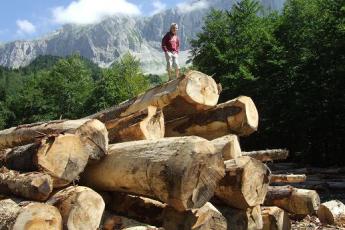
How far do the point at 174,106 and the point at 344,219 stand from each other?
4.01 metres

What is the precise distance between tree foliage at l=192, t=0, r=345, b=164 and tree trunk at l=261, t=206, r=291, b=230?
49.0 feet

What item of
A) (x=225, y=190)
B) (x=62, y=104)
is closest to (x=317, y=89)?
(x=225, y=190)

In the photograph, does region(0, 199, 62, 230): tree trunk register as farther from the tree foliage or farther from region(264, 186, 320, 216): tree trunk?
the tree foliage

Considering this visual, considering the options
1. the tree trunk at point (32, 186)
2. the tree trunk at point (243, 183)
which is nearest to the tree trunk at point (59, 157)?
the tree trunk at point (32, 186)

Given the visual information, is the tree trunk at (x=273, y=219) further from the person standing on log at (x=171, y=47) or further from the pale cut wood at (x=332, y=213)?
the person standing on log at (x=171, y=47)

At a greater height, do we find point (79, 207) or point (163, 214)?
point (79, 207)

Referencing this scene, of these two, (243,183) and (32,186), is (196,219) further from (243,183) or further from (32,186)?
→ (32,186)

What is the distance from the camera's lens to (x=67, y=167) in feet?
20.9

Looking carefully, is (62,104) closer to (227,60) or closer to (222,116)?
(227,60)

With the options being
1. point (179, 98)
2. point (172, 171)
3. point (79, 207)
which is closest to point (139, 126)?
point (179, 98)

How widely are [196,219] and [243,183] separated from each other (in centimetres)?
88

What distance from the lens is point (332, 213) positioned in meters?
9.52

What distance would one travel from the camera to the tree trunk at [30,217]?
5.48 metres

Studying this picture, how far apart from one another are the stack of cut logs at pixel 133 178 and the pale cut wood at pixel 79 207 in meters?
0.01
